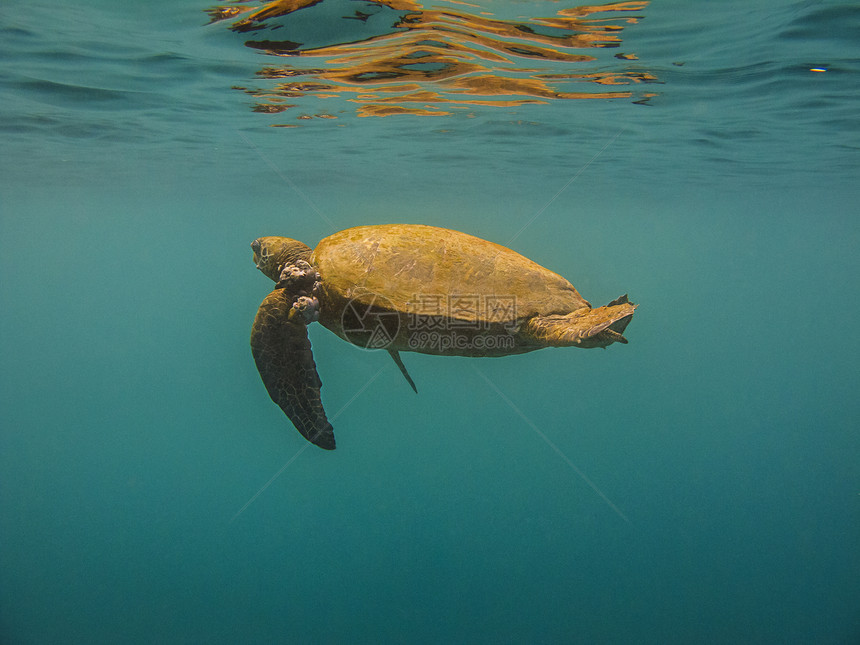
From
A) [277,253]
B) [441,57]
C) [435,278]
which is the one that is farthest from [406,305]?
[441,57]

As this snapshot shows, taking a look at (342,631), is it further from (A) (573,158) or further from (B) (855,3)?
(A) (573,158)

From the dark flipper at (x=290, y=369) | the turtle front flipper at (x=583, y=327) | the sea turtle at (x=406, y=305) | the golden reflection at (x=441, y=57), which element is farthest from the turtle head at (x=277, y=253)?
the golden reflection at (x=441, y=57)

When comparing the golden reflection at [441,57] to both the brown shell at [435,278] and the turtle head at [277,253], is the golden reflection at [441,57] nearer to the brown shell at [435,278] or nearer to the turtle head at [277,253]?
the turtle head at [277,253]

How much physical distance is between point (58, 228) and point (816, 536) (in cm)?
5951

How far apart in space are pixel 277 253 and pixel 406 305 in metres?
2.15

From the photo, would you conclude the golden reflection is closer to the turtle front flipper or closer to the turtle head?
the turtle head

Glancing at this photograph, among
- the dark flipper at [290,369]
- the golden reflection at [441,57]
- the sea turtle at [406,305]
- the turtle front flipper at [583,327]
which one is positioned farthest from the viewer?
the golden reflection at [441,57]

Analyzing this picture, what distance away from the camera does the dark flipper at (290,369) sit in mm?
4500

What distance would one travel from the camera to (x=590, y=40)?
6348 millimetres

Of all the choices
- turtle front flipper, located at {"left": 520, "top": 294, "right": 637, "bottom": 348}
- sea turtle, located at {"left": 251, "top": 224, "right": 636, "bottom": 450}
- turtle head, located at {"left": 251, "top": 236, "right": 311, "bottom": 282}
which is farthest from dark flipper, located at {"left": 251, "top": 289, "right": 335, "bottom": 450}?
turtle front flipper, located at {"left": 520, "top": 294, "right": 637, "bottom": 348}

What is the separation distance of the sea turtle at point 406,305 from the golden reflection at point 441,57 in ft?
11.8

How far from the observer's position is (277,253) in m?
5.00

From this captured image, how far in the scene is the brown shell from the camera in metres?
3.91

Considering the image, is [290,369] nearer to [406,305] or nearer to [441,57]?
[406,305]
